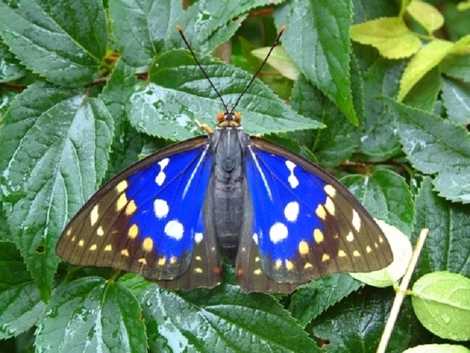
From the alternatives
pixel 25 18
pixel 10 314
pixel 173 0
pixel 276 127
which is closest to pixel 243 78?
pixel 276 127

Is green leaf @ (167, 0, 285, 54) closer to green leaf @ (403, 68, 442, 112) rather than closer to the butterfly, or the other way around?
the butterfly

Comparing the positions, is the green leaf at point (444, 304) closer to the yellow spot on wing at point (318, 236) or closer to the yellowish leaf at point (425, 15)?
the yellow spot on wing at point (318, 236)

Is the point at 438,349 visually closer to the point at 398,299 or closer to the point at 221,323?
the point at 398,299

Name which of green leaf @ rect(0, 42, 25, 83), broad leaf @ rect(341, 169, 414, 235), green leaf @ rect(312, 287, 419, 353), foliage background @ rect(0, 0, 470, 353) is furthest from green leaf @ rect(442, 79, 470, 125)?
green leaf @ rect(0, 42, 25, 83)

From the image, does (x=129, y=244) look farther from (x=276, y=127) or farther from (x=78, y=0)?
(x=78, y=0)

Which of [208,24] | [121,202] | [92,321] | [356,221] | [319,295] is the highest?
[208,24]

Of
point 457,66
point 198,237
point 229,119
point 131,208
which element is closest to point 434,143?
point 457,66
